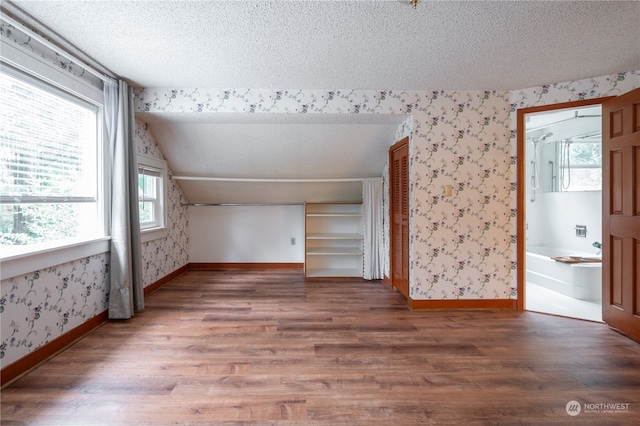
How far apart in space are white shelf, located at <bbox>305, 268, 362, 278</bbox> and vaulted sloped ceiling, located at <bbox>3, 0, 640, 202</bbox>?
6.05ft

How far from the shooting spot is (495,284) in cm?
307

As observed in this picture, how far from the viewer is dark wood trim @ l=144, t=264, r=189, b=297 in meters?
3.49

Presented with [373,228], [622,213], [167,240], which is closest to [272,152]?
[373,228]

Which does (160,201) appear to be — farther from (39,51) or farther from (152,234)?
(39,51)

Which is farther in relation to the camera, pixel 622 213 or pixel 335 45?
pixel 622 213

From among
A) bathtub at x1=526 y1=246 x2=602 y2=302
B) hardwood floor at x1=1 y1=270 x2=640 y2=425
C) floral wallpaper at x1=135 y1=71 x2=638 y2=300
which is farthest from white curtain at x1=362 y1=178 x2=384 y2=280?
bathtub at x1=526 y1=246 x2=602 y2=302

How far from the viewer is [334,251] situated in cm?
438

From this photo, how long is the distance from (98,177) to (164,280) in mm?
1698

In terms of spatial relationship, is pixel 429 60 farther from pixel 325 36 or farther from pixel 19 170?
pixel 19 170

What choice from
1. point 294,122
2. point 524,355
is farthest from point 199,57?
point 524,355

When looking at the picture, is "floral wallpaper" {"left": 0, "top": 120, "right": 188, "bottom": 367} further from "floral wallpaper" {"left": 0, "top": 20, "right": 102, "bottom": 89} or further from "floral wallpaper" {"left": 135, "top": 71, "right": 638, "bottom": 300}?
"floral wallpaper" {"left": 135, "top": 71, "right": 638, "bottom": 300}

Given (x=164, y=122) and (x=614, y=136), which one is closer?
(x=614, y=136)

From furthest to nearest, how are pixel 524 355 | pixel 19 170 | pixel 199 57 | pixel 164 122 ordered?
1. pixel 164 122
2. pixel 199 57
3. pixel 524 355
4. pixel 19 170

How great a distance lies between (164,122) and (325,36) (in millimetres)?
2142
